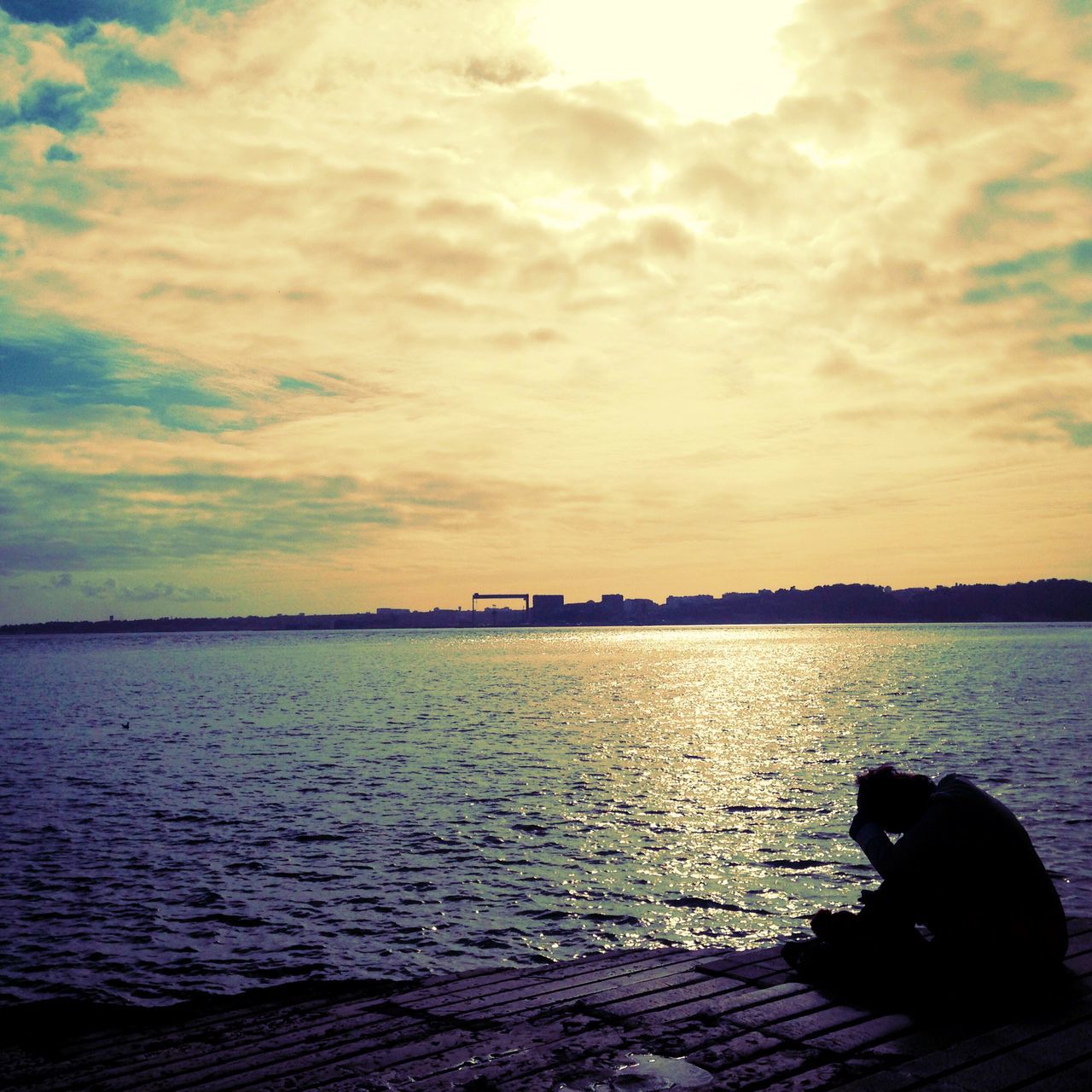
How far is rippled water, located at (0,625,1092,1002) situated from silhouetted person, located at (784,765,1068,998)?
7.03m

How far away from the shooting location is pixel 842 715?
55.3 m

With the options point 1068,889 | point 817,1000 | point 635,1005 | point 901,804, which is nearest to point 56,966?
point 635,1005

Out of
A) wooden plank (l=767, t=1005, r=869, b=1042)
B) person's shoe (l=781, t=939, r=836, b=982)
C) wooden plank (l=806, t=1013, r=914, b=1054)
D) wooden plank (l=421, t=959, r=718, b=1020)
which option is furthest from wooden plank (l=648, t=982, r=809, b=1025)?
wooden plank (l=806, t=1013, r=914, b=1054)

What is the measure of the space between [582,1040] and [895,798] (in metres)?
3.39

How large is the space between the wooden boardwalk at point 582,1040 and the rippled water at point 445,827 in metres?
4.65

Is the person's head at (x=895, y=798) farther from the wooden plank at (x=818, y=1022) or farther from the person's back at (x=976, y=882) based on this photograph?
the wooden plank at (x=818, y=1022)

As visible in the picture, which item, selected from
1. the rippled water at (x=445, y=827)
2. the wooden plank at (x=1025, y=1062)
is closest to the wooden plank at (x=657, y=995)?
the wooden plank at (x=1025, y=1062)

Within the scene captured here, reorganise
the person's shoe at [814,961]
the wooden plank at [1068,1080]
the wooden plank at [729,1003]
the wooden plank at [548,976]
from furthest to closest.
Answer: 1. the wooden plank at [548,976]
2. the person's shoe at [814,961]
3. the wooden plank at [729,1003]
4. the wooden plank at [1068,1080]

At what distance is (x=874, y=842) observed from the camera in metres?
7.96

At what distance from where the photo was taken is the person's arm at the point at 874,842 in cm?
785

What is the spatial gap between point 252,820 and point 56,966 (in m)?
11.7

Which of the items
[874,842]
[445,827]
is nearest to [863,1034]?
[874,842]

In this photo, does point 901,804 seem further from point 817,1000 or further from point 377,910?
point 377,910

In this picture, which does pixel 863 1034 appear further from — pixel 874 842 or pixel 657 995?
pixel 657 995
